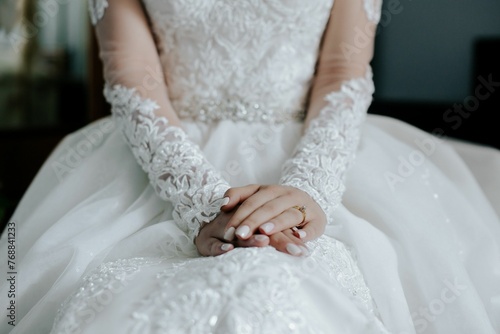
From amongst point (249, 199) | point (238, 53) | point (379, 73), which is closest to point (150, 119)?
point (238, 53)

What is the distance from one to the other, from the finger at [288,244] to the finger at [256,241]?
2cm

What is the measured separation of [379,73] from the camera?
2.98 meters

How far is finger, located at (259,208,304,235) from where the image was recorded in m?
0.88

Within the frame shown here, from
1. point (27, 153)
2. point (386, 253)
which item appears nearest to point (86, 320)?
point (386, 253)

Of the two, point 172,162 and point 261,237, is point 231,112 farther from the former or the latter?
point 261,237

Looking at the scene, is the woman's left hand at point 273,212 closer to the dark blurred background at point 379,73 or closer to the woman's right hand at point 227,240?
the woman's right hand at point 227,240

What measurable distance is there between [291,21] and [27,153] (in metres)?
2.35

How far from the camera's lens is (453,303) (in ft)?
3.38

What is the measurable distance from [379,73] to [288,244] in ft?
7.42

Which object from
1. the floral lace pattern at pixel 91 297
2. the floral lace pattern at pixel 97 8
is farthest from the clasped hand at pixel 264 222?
the floral lace pattern at pixel 97 8

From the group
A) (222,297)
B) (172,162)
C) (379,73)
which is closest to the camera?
(222,297)

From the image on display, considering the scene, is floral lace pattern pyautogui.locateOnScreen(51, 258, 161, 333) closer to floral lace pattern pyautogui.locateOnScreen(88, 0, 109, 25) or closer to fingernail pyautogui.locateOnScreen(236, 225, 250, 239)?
fingernail pyautogui.locateOnScreen(236, 225, 250, 239)

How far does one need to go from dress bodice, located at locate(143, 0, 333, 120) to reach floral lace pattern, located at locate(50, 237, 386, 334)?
527mm

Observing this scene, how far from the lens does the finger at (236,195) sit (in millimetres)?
927
